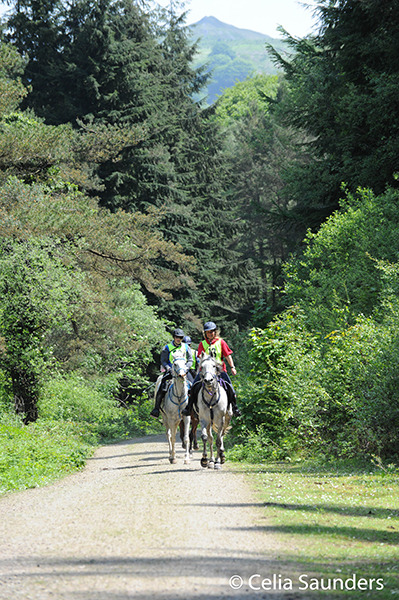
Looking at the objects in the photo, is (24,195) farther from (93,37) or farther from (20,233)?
(93,37)

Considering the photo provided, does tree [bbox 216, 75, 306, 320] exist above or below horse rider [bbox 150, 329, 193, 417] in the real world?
above

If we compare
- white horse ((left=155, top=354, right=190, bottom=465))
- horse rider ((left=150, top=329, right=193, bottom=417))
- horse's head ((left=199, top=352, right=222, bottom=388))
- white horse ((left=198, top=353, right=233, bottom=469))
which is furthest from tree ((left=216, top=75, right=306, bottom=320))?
horse's head ((left=199, top=352, right=222, bottom=388))

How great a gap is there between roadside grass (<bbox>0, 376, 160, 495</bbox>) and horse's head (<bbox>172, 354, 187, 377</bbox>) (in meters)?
3.68

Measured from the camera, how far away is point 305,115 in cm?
2917

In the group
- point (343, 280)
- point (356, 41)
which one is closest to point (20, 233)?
point (343, 280)

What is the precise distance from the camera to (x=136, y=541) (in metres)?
7.41

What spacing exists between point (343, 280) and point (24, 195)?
36.6 ft

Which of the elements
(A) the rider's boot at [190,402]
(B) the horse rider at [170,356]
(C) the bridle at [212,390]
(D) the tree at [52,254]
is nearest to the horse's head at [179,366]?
(B) the horse rider at [170,356]

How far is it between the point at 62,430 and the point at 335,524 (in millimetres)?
15984

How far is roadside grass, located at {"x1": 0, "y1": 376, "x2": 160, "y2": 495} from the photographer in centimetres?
1483

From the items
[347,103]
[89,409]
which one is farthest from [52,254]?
[347,103]

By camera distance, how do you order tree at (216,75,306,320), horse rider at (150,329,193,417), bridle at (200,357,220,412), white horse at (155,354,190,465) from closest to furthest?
bridle at (200,357,220,412) → white horse at (155,354,190,465) → horse rider at (150,329,193,417) → tree at (216,75,306,320)

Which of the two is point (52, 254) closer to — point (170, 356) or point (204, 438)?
point (170, 356)

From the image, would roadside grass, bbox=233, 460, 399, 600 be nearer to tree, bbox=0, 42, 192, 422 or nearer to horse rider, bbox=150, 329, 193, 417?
horse rider, bbox=150, 329, 193, 417
